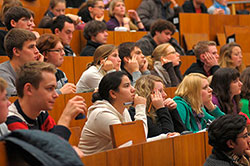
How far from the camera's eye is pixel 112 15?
522 centimetres

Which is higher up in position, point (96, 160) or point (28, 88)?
point (28, 88)

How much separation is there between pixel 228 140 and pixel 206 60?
6.89ft

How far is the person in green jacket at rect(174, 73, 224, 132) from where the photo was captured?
3115 mm

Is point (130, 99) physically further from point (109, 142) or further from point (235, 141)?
point (235, 141)

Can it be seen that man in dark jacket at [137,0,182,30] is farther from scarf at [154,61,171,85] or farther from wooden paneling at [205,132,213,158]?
wooden paneling at [205,132,213,158]

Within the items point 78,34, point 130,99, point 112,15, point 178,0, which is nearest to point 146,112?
point 130,99

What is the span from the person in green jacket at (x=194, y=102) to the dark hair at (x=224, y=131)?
2.51 feet

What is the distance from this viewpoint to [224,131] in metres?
2.31

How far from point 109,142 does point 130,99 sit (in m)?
0.30

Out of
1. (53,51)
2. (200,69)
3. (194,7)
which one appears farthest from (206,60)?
(194,7)

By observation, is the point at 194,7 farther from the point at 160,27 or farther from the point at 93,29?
the point at 93,29

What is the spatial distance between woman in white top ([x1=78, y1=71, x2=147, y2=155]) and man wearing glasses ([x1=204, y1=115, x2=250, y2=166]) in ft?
1.61

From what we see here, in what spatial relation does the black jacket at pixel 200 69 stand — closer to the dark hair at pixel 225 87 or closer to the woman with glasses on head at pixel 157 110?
the dark hair at pixel 225 87

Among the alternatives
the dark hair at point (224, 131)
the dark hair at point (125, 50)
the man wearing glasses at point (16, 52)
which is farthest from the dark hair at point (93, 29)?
the dark hair at point (224, 131)
